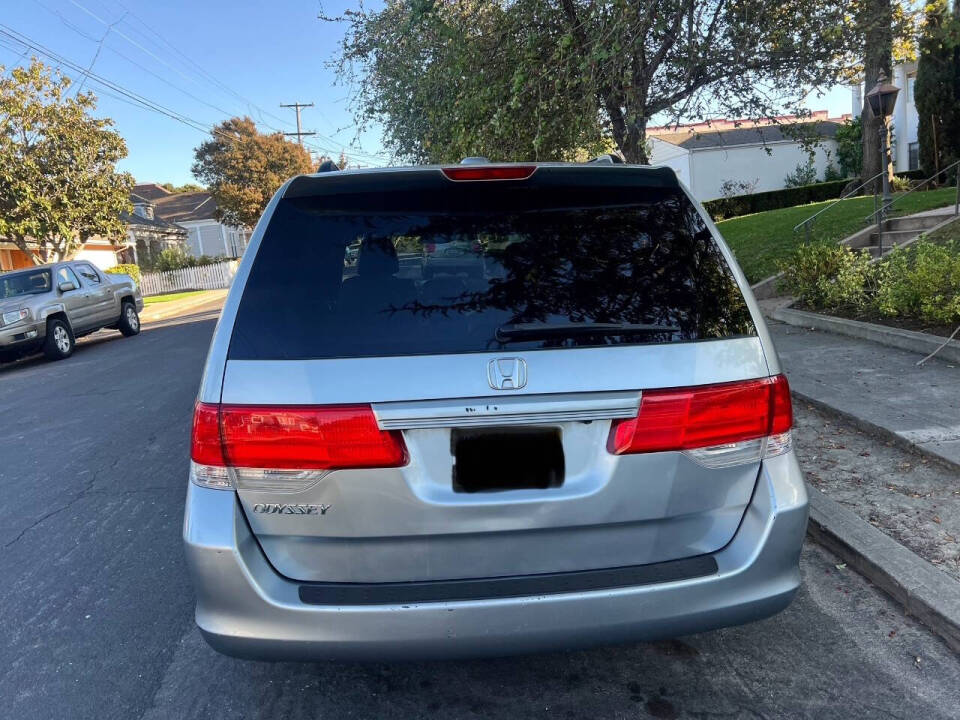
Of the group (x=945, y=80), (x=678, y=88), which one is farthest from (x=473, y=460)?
(x=945, y=80)

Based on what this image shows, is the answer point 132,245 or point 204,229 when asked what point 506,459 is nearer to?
point 132,245

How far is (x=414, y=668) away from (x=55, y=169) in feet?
76.2

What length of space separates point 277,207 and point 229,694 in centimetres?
190

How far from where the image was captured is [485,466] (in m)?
A: 2.08

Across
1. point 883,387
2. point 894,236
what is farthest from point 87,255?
point 883,387

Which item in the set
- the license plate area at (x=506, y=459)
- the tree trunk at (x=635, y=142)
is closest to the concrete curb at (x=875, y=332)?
the tree trunk at (x=635, y=142)

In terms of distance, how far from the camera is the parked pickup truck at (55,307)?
1205 centimetres

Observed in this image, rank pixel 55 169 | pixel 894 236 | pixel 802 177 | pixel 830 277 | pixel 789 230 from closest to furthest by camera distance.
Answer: pixel 830 277
pixel 894 236
pixel 789 230
pixel 55 169
pixel 802 177

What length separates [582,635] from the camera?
2.14 metres

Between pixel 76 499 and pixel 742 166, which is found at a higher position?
pixel 742 166

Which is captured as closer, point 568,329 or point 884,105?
point 568,329

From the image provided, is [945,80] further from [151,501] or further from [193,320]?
[151,501]

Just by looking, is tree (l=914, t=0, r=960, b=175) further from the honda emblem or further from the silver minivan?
the honda emblem

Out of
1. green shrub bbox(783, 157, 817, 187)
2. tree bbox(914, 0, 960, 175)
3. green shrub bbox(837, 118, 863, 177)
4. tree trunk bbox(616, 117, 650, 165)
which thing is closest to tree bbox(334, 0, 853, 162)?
tree trunk bbox(616, 117, 650, 165)
